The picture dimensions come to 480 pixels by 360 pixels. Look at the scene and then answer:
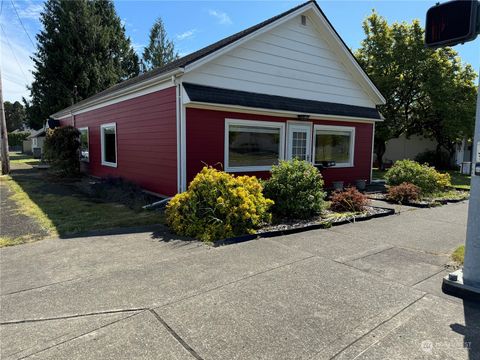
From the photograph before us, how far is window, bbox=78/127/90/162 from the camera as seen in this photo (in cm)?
1448

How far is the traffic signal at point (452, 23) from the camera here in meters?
3.17

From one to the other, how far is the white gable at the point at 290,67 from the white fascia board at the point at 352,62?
49 millimetres

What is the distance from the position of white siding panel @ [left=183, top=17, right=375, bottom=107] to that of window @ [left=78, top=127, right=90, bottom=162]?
9.05 m

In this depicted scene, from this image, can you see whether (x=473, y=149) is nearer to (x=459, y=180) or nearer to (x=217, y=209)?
(x=217, y=209)

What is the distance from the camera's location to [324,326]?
8.95 feet

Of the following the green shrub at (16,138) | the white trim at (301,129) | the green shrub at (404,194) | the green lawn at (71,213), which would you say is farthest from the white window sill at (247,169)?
the green shrub at (16,138)

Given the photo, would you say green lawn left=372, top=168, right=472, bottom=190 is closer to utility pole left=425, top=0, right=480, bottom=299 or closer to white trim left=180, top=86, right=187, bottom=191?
white trim left=180, top=86, right=187, bottom=191

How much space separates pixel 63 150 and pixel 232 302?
13350 mm

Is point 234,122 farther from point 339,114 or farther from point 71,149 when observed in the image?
point 71,149

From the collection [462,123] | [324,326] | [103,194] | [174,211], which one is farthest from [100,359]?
[462,123]

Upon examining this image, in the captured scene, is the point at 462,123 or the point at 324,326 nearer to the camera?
the point at 324,326

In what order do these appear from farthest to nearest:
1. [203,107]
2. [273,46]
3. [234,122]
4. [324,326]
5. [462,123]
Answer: [462,123], [273,46], [234,122], [203,107], [324,326]

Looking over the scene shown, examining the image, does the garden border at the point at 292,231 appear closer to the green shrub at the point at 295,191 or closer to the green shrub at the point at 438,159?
the green shrub at the point at 295,191

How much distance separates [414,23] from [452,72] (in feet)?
12.3
